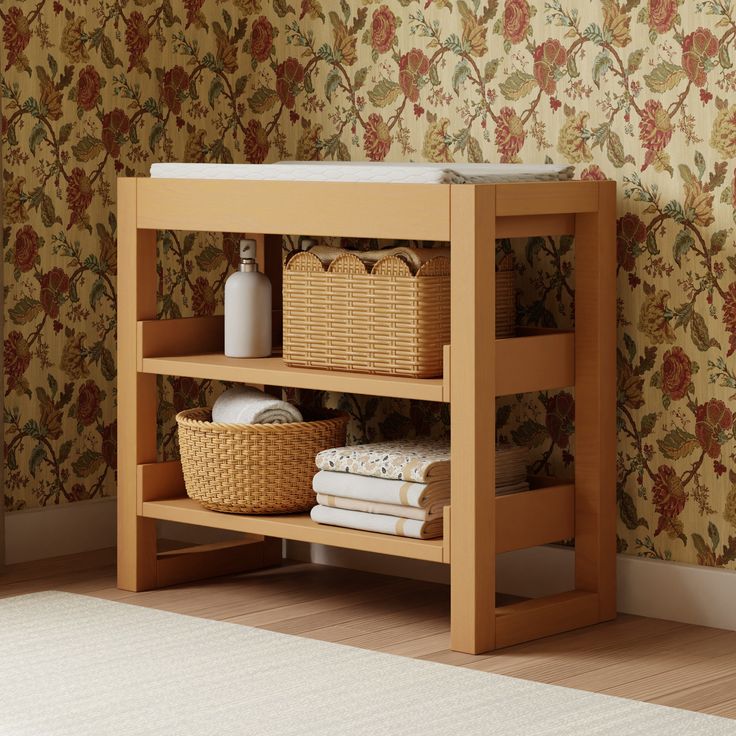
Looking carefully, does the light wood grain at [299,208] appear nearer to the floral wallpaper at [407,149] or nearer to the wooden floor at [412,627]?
the floral wallpaper at [407,149]

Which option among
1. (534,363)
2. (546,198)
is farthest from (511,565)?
(546,198)

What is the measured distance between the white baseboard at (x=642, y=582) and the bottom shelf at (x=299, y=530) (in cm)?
30

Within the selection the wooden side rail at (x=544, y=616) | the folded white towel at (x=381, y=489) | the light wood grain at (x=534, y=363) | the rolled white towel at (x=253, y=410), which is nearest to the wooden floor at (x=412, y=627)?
the wooden side rail at (x=544, y=616)

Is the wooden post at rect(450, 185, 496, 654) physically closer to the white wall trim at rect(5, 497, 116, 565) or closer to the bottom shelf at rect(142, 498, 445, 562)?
the bottom shelf at rect(142, 498, 445, 562)

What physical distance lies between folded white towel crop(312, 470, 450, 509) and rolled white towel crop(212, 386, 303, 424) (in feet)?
0.59

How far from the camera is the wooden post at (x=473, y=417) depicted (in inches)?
107

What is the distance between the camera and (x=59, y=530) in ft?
12.0

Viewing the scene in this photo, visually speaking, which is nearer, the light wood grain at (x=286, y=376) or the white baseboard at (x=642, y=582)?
the light wood grain at (x=286, y=376)

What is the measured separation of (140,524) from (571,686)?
1.12 m

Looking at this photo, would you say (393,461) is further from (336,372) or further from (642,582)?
(642,582)

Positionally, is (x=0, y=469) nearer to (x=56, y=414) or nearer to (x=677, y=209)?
(x=56, y=414)

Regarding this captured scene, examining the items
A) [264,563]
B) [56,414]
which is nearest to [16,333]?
[56,414]

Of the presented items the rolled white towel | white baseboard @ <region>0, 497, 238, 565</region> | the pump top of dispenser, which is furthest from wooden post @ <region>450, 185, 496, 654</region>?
white baseboard @ <region>0, 497, 238, 565</region>

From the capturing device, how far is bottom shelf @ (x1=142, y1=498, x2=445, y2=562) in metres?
2.85
